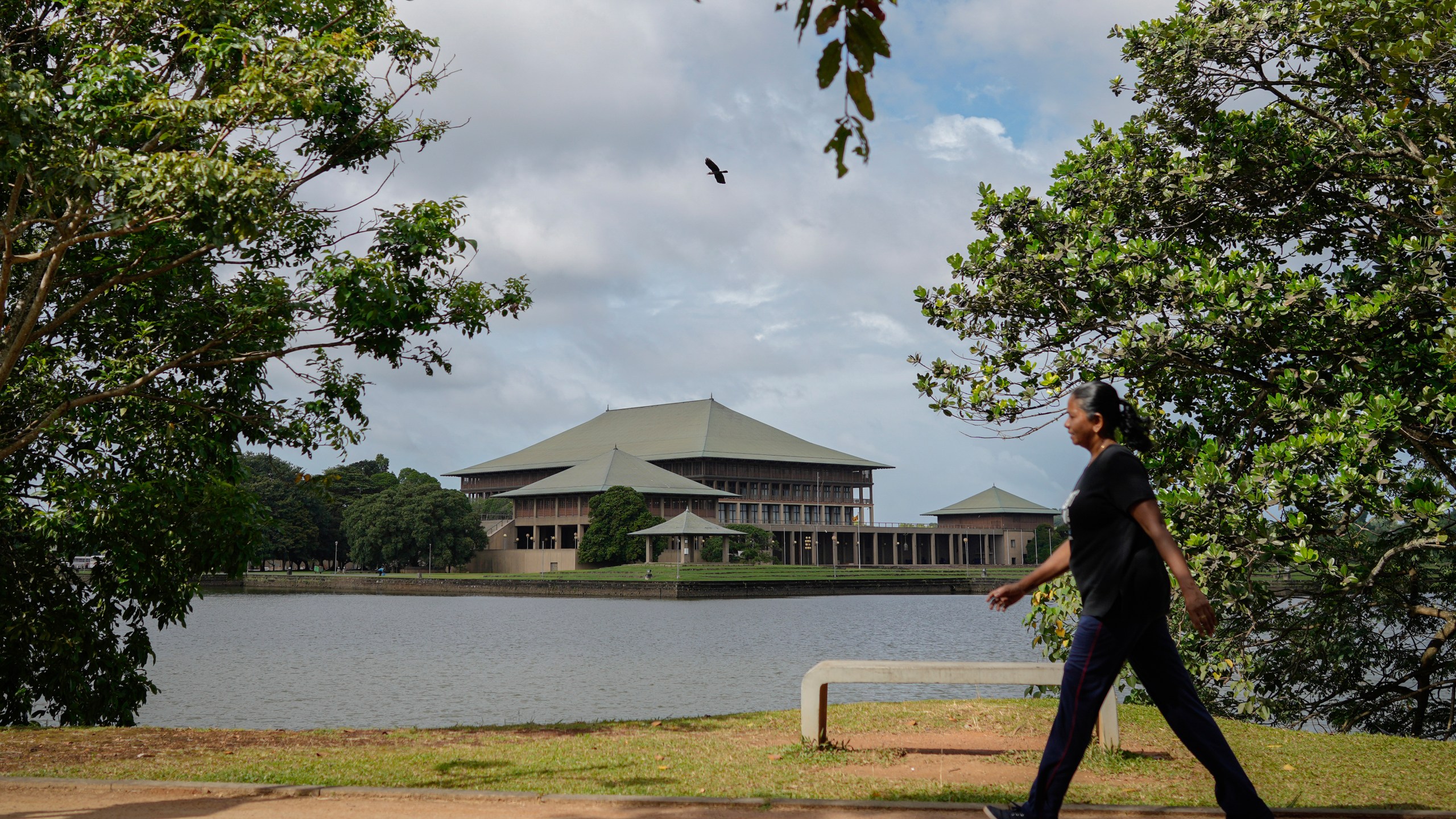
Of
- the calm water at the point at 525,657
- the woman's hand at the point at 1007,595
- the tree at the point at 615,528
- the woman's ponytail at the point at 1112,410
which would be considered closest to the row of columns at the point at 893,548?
the tree at the point at 615,528

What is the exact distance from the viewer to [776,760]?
7.27 metres

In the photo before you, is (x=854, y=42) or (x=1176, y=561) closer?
(x=854, y=42)

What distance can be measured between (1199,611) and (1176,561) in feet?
0.79

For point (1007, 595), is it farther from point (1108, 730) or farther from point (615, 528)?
point (615, 528)

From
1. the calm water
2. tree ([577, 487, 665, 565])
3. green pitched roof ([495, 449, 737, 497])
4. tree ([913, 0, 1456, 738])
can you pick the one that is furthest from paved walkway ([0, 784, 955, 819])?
green pitched roof ([495, 449, 737, 497])

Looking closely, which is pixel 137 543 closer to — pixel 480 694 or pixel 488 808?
pixel 488 808

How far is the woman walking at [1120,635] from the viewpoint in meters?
4.21

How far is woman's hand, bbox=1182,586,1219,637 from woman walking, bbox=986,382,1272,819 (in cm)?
4

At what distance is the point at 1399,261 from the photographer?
31.5 ft

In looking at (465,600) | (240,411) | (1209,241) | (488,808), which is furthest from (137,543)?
(465,600)

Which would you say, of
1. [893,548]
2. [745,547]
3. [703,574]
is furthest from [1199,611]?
[893,548]

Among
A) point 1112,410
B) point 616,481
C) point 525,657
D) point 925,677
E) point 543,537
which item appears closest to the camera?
point 1112,410

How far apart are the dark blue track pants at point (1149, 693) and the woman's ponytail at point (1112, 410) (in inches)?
29.7

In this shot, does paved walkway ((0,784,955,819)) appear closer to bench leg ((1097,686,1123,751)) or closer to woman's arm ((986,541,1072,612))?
woman's arm ((986,541,1072,612))
